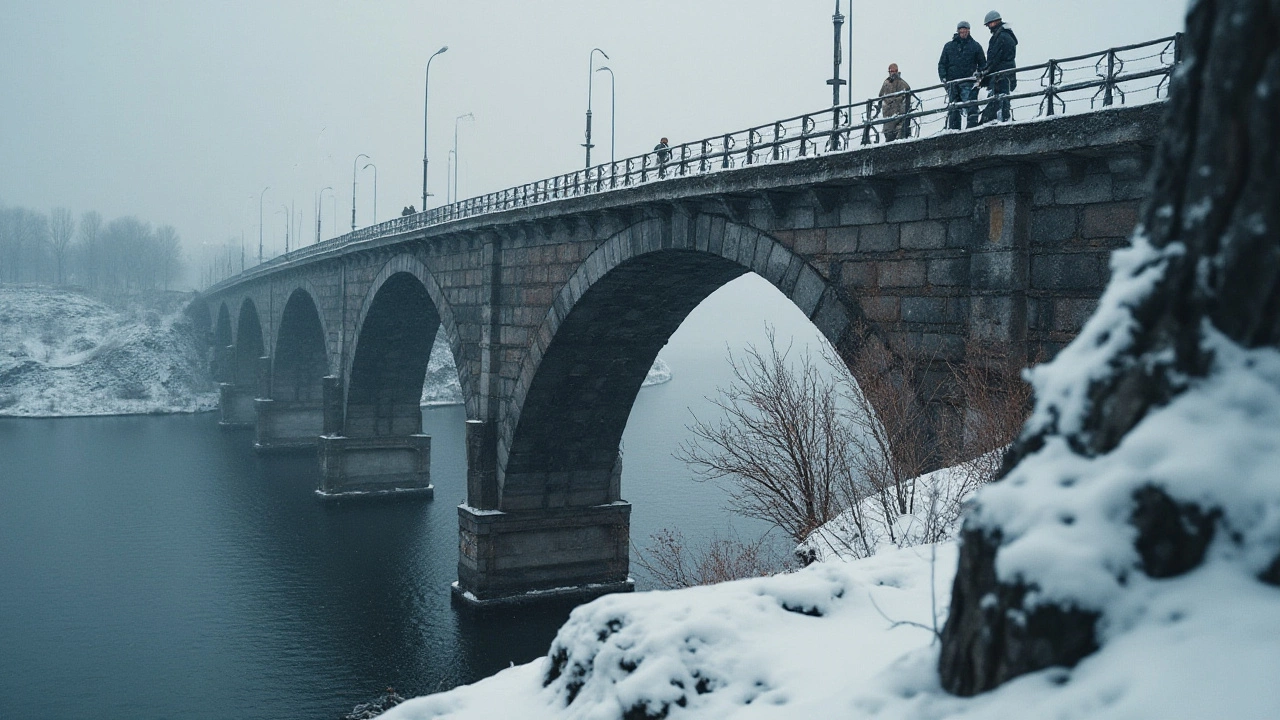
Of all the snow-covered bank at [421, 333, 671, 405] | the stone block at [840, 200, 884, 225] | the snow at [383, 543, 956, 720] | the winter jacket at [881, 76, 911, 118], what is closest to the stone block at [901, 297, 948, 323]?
the stone block at [840, 200, 884, 225]

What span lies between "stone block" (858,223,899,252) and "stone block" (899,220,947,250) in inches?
6.6

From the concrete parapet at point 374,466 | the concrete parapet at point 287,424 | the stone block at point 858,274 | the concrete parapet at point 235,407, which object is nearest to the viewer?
the stone block at point 858,274

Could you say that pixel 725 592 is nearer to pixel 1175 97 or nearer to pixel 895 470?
pixel 1175 97

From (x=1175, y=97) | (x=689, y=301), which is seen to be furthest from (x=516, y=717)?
(x=689, y=301)

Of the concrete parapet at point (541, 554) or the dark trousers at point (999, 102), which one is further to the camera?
the concrete parapet at point (541, 554)

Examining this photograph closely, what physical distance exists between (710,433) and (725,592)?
11515mm

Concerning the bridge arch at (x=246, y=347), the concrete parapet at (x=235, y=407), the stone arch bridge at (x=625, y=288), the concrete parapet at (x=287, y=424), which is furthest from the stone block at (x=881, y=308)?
the bridge arch at (x=246, y=347)

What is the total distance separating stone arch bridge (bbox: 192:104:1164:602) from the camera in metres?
12.2

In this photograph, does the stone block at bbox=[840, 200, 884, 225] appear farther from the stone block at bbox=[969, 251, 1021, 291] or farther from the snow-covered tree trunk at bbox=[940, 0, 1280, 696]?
the snow-covered tree trunk at bbox=[940, 0, 1280, 696]

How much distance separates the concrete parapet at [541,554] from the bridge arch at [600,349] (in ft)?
1.69

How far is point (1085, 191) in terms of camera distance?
1180cm

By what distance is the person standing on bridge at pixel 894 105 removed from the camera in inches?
559

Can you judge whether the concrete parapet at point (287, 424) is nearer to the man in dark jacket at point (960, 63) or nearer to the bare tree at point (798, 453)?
the bare tree at point (798, 453)

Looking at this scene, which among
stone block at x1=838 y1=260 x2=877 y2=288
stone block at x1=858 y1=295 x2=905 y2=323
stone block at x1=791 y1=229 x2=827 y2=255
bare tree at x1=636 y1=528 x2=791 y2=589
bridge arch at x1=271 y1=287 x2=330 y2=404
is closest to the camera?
stone block at x1=858 y1=295 x2=905 y2=323
